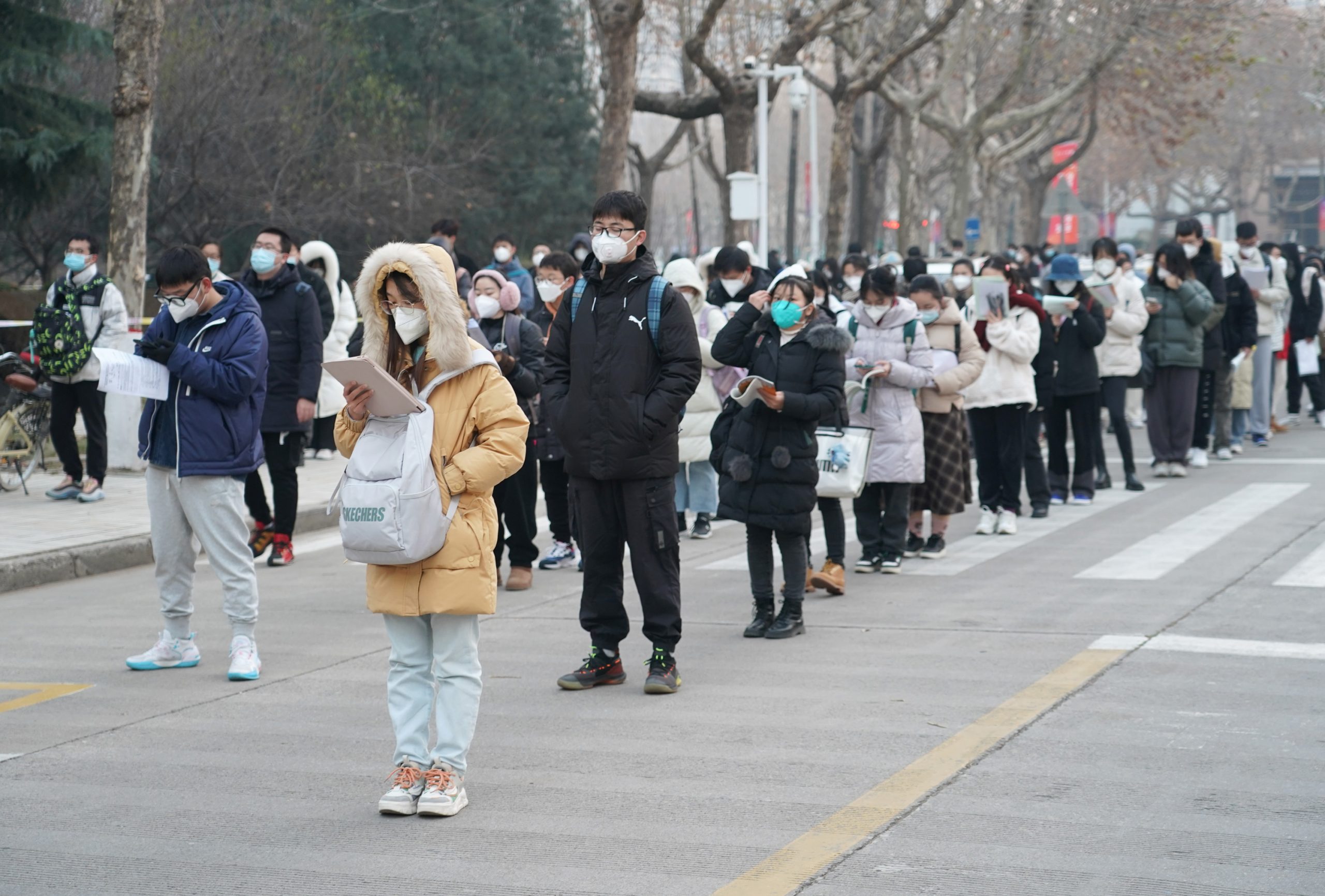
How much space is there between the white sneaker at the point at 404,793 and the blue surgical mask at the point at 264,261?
5585 mm

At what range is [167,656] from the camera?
7.71 m

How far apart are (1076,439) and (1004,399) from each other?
2.01 meters

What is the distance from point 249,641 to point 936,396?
16.0 ft

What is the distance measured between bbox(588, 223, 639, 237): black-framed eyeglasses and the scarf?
549cm

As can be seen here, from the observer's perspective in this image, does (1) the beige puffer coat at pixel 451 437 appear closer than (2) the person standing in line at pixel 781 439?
Yes

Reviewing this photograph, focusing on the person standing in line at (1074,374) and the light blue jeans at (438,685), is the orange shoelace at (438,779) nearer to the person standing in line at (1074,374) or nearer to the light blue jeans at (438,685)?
the light blue jeans at (438,685)

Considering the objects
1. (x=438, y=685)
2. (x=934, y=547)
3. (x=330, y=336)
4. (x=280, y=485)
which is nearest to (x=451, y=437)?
(x=438, y=685)

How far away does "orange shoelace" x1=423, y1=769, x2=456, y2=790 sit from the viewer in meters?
5.30

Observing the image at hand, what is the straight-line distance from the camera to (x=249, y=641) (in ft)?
24.6

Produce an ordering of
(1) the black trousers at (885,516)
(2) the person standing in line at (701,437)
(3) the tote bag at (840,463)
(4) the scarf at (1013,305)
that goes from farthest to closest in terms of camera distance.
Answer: (4) the scarf at (1013,305) → (2) the person standing in line at (701,437) → (1) the black trousers at (885,516) → (3) the tote bag at (840,463)

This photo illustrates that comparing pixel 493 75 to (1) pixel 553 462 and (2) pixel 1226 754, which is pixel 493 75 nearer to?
(1) pixel 553 462

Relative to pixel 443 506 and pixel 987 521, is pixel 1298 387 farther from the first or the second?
pixel 443 506

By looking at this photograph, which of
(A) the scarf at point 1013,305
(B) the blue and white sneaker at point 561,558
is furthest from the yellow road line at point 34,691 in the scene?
(A) the scarf at point 1013,305

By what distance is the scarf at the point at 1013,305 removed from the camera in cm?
1182
